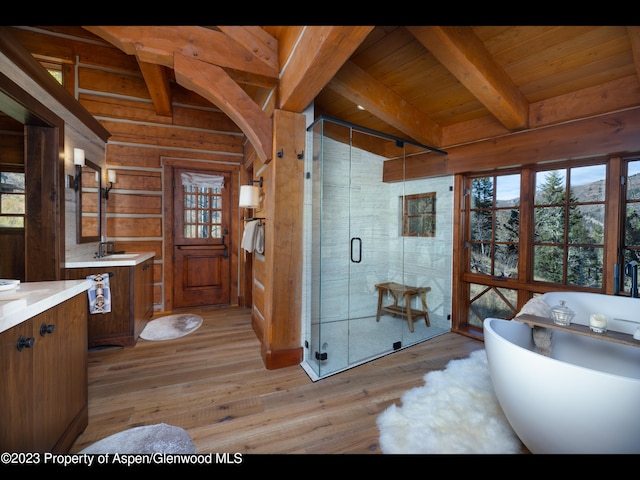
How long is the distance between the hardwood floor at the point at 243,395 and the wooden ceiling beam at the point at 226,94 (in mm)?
1888

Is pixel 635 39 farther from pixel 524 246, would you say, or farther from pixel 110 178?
pixel 110 178

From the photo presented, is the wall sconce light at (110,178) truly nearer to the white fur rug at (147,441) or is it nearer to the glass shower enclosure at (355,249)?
the glass shower enclosure at (355,249)

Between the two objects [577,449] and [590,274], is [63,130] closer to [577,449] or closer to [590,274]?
[577,449]

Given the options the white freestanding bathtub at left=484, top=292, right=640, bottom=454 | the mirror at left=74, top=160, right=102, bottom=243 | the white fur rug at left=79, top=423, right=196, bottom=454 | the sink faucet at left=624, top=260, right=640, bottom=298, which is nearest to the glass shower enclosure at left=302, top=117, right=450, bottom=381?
the white fur rug at left=79, top=423, right=196, bottom=454

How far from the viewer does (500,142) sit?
286 centimetres

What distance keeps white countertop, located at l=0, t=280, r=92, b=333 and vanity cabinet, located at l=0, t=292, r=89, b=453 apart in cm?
4

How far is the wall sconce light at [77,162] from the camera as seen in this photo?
8.59 feet

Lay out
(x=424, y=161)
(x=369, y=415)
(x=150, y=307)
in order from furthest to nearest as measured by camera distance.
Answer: (x=150, y=307) < (x=424, y=161) < (x=369, y=415)

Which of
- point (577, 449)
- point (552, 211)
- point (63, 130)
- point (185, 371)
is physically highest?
point (63, 130)

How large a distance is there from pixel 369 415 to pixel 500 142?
2888 mm

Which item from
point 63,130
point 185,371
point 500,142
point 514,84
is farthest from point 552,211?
point 63,130

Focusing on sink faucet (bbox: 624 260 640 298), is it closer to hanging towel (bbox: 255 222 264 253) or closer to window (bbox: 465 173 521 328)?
window (bbox: 465 173 521 328)

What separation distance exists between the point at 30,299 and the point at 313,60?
188 centimetres

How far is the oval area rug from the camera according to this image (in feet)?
9.99
